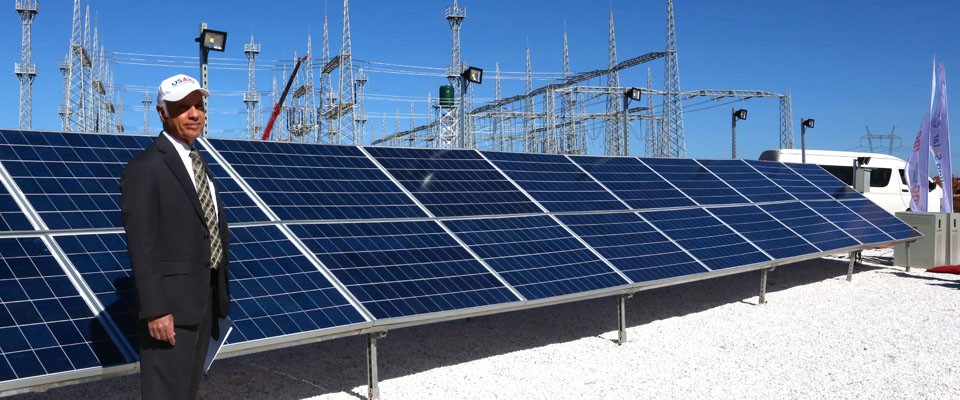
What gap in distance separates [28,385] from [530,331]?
5.95 m

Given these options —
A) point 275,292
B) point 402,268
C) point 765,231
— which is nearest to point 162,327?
point 275,292

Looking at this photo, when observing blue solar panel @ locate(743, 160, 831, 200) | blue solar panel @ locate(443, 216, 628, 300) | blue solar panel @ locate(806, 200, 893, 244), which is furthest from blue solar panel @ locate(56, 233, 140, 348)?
blue solar panel @ locate(743, 160, 831, 200)

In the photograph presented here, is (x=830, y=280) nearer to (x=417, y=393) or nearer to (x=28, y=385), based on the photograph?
(x=417, y=393)

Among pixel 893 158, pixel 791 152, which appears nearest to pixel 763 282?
pixel 791 152

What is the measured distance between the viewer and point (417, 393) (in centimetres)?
662

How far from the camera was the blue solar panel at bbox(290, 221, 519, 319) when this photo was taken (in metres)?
6.42

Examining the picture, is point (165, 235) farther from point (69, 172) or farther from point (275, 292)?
point (69, 172)

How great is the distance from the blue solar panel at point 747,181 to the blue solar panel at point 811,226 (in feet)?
1.07

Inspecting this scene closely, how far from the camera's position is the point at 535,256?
8.06 metres

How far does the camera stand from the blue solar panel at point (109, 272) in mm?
4945

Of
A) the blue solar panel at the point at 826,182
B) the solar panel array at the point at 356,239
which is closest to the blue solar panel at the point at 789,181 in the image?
the blue solar panel at the point at 826,182

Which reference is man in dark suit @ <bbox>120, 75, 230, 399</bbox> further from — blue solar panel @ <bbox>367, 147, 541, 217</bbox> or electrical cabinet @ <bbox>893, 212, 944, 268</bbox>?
electrical cabinet @ <bbox>893, 212, 944, 268</bbox>

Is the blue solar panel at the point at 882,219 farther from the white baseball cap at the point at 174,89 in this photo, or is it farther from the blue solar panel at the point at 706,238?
the white baseball cap at the point at 174,89

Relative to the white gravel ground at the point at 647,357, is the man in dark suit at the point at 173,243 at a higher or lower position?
higher
